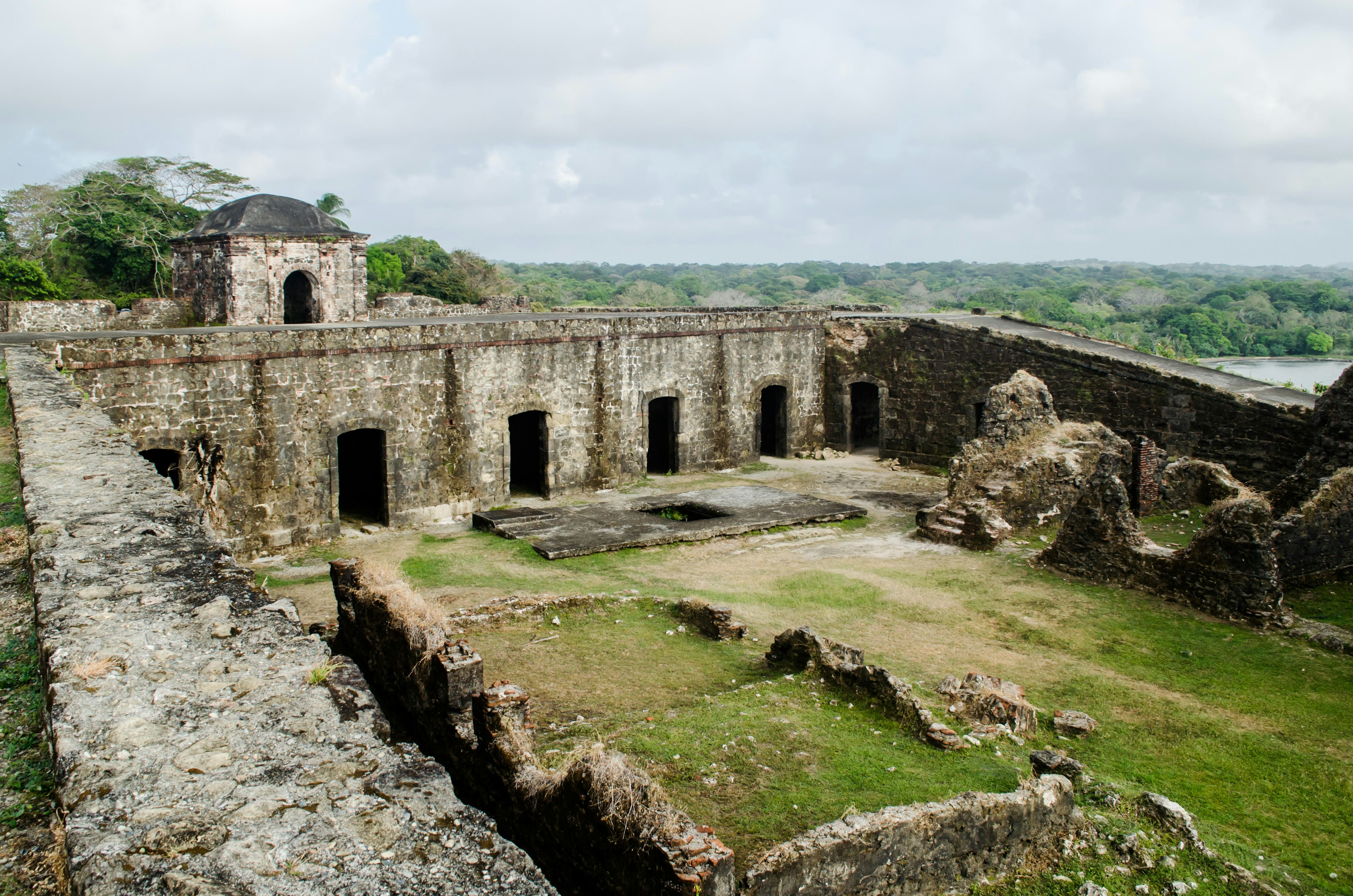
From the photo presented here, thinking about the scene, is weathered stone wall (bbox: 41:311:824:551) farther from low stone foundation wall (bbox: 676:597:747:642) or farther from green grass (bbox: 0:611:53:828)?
green grass (bbox: 0:611:53:828)

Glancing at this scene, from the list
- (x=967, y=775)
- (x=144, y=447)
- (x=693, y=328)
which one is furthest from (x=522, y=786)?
(x=693, y=328)

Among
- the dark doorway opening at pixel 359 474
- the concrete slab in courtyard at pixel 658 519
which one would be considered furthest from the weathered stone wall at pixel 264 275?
the concrete slab in courtyard at pixel 658 519

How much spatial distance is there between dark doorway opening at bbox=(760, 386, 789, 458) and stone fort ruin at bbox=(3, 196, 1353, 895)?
0.07 metres

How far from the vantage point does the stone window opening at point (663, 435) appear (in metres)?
19.8

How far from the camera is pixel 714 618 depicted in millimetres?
9883

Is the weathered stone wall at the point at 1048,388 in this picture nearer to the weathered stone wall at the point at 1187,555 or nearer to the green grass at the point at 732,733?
the weathered stone wall at the point at 1187,555

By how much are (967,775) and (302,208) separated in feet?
80.2

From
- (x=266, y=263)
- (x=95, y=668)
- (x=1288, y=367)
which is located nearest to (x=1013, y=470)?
(x=95, y=668)

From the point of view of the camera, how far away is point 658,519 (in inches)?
604

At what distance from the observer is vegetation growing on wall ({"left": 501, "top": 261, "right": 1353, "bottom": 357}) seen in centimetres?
4972

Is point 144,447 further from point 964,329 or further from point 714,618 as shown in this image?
point 964,329

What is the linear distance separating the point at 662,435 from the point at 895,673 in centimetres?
1212

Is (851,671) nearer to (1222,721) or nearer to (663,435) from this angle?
(1222,721)

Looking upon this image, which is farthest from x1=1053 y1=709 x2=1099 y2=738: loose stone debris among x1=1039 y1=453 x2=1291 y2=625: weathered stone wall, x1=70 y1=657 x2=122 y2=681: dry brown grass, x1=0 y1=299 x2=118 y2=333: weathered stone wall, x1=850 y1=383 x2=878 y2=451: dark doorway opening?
x1=0 y1=299 x2=118 y2=333: weathered stone wall
